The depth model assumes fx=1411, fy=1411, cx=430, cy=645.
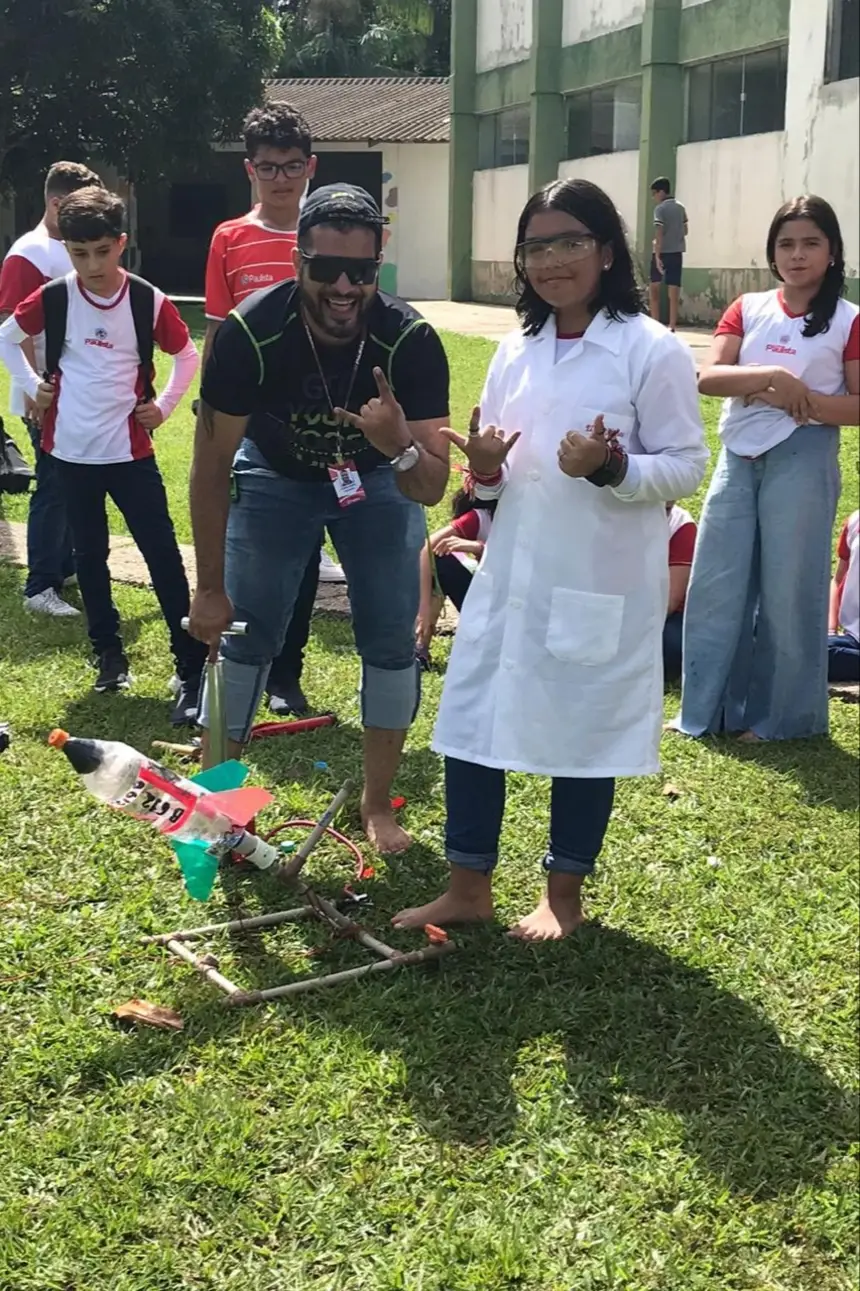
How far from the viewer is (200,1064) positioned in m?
3.13

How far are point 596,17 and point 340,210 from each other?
2620 cm

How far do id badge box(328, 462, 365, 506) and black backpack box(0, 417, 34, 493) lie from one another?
6.55m

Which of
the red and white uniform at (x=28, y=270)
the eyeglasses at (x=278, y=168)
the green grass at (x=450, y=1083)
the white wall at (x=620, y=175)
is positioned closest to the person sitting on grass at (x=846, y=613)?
the green grass at (x=450, y=1083)

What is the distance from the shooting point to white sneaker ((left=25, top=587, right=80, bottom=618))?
22.3ft

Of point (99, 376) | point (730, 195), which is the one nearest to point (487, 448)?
point (99, 376)

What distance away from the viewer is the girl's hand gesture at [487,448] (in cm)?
Answer: 329

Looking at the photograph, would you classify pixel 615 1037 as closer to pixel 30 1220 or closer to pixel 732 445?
pixel 30 1220

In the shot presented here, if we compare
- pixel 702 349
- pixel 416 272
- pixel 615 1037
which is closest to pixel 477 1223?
pixel 615 1037

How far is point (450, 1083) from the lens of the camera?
3.10 m

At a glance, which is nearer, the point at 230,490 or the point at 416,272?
the point at 230,490

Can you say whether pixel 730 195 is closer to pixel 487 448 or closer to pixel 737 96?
pixel 737 96

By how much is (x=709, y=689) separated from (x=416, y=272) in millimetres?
32891

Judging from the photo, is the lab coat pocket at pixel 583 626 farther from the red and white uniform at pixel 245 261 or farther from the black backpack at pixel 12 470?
the black backpack at pixel 12 470

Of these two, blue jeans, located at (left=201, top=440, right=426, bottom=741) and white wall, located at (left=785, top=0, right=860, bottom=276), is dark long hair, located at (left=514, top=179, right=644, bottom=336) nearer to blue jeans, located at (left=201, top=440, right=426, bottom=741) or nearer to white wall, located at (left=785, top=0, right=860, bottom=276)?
white wall, located at (left=785, top=0, right=860, bottom=276)
